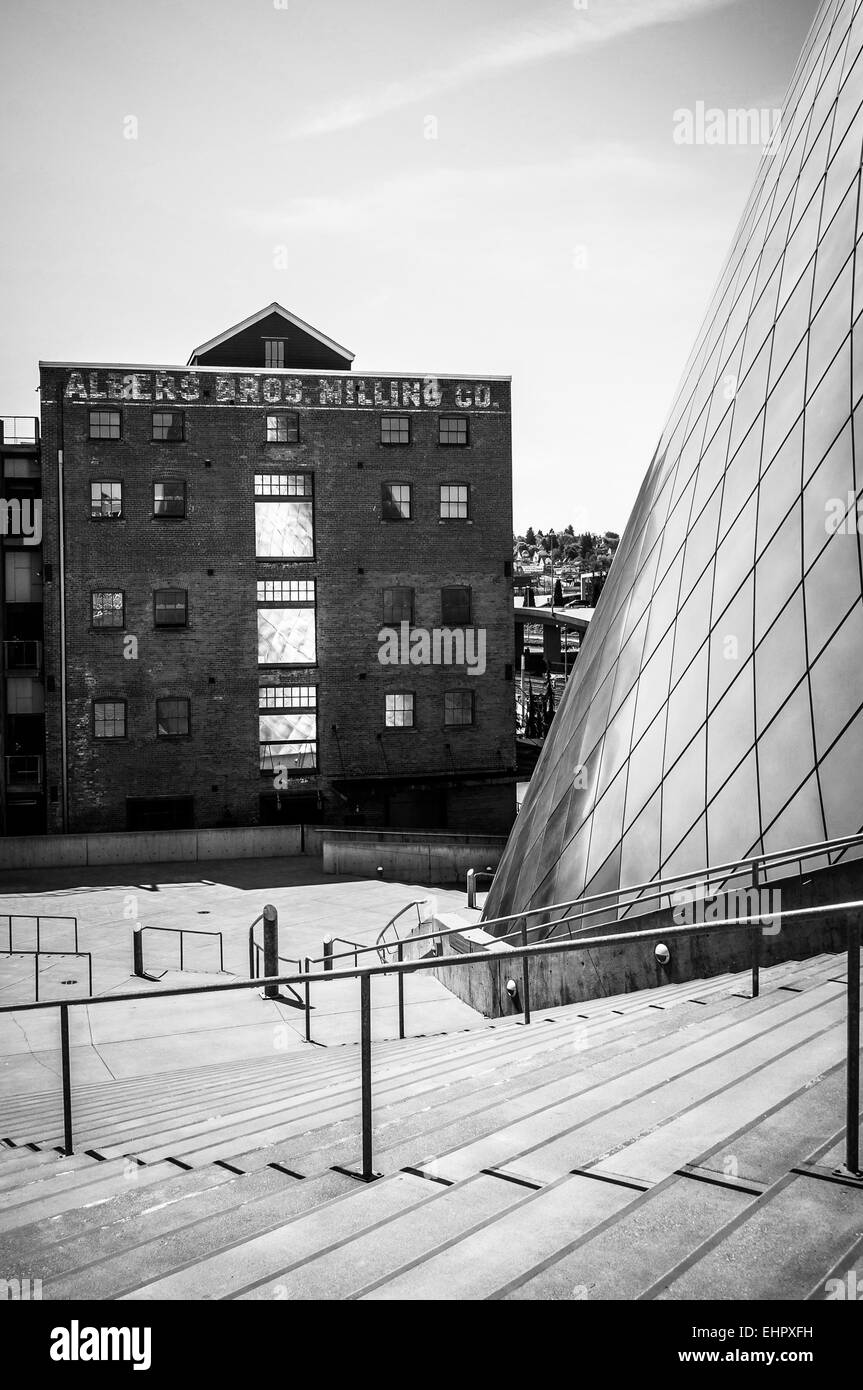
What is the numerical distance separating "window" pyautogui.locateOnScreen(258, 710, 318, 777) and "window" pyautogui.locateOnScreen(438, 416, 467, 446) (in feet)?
38.5

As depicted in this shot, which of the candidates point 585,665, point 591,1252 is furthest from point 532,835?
point 591,1252

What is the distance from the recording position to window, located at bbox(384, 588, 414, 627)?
38281 mm

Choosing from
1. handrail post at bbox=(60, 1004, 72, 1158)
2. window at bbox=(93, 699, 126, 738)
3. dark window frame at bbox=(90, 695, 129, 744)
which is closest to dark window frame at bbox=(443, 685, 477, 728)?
dark window frame at bbox=(90, 695, 129, 744)

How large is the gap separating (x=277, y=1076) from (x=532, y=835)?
27.6ft

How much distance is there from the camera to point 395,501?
38.3 meters

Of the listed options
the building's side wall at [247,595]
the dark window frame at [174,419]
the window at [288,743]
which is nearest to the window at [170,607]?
the building's side wall at [247,595]

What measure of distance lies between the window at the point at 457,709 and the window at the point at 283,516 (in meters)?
7.55

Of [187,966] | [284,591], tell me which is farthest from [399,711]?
[187,966]

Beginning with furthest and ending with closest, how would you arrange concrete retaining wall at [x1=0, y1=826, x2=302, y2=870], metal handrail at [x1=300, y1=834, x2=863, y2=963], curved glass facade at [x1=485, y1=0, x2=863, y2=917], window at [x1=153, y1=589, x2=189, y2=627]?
window at [x1=153, y1=589, x2=189, y2=627] → concrete retaining wall at [x1=0, y1=826, x2=302, y2=870] → curved glass facade at [x1=485, y1=0, x2=863, y2=917] → metal handrail at [x1=300, y1=834, x2=863, y2=963]

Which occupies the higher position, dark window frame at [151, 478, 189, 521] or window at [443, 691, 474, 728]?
dark window frame at [151, 478, 189, 521]

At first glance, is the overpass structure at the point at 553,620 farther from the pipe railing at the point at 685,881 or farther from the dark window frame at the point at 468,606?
the pipe railing at the point at 685,881

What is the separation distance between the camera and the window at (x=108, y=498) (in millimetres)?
36594

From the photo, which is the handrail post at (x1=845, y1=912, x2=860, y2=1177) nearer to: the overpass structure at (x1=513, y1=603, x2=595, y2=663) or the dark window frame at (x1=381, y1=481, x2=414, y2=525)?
the dark window frame at (x1=381, y1=481, x2=414, y2=525)
